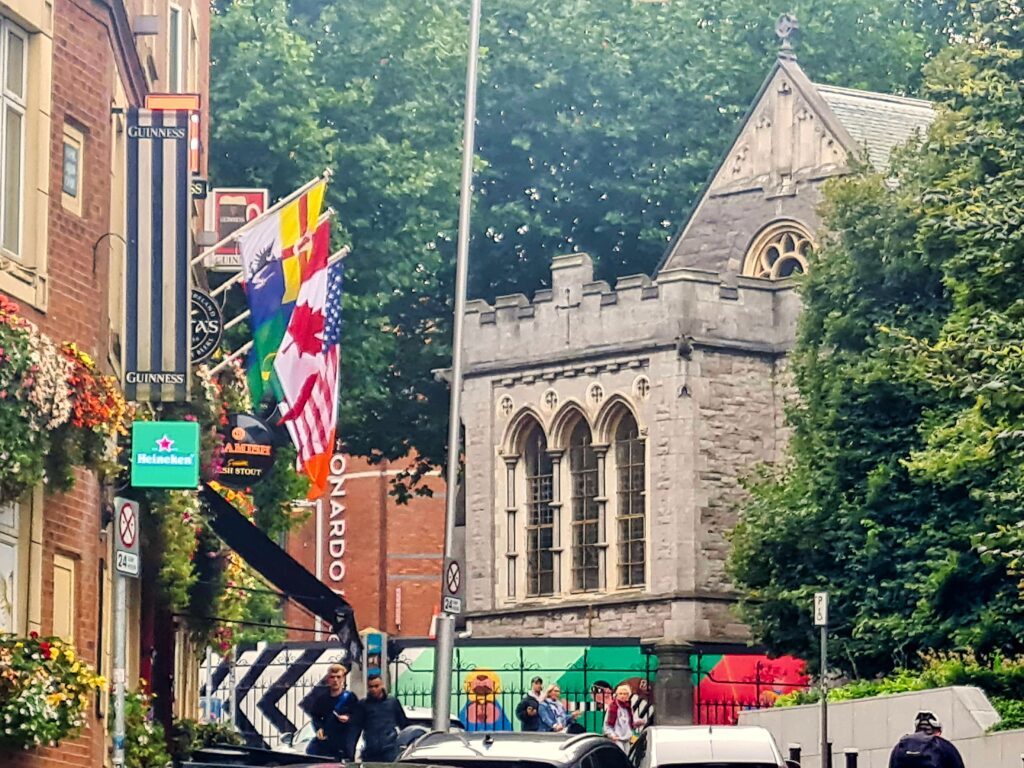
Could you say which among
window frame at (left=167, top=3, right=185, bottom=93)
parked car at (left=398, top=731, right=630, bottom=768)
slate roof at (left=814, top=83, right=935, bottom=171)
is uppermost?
slate roof at (left=814, top=83, right=935, bottom=171)

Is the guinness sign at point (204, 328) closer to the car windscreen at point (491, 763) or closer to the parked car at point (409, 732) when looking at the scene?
the parked car at point (409, 732)

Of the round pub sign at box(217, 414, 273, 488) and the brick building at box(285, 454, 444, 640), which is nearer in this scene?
the round pub sign at box(217, 414, 273, 488)

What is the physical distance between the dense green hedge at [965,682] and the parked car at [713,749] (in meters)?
7.31

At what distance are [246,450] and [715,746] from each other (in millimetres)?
11797

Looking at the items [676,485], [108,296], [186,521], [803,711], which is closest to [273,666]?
[676,485]

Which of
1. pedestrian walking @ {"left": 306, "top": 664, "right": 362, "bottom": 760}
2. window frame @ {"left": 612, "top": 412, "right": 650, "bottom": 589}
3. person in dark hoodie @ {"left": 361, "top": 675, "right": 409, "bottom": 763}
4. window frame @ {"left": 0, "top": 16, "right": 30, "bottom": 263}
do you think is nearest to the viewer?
window frame @ {"left": 0, "top": 16, "right": 30, "bottom": 263}

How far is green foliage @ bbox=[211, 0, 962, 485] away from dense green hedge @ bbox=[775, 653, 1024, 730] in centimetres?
1574

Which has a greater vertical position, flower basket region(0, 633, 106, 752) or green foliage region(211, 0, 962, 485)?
green foliage region(211, 0, 962, 485)

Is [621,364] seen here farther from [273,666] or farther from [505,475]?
[273,666]

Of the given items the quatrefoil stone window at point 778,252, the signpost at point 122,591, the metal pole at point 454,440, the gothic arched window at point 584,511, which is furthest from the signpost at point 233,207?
the signpost at point 122,591

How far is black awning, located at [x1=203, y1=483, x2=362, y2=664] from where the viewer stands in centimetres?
3350

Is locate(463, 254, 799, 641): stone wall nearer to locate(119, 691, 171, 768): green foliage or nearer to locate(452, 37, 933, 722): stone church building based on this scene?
locate(452, 37, 933, 722): stone church building

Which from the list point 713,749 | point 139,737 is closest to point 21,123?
point 139,737

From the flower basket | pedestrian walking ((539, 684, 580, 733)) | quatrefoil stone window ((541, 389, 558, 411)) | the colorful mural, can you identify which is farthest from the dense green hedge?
quatrefoil stone window ((541, 389, 558, 411))
